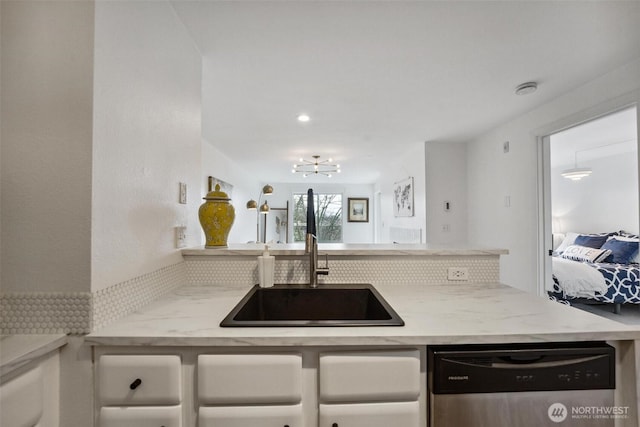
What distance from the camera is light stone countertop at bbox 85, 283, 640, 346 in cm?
87

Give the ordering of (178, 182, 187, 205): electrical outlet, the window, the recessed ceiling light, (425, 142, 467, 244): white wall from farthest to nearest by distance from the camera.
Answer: the window, (425, 142, 467, 244): white wall, the recessed ceiling light, (178, 182, 187, 205): electrical outlet

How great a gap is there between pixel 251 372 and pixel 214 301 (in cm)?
44

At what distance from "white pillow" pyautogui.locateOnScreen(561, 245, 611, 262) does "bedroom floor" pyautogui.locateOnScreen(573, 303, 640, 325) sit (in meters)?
0.68

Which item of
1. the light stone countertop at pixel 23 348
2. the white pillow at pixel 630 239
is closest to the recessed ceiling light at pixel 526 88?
the light stone countertop at pixel 23 348

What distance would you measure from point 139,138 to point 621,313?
530 centimetres

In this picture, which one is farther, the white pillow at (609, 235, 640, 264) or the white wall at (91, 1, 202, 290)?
the white pillow at (609, 235, 640, 264)

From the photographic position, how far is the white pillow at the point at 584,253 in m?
4.26

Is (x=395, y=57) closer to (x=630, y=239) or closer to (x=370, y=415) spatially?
(x=370, y=415)

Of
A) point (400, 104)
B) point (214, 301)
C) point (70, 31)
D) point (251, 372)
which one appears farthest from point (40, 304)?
point (400, 104)

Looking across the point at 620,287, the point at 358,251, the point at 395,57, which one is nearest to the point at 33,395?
the point at 358,251

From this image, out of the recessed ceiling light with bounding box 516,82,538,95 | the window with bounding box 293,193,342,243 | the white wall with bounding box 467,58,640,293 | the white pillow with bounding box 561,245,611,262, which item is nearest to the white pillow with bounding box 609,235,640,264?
the white pillow with bounding box 561,245,611,262

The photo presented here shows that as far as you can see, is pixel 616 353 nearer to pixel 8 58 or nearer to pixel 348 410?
pixel 348 410

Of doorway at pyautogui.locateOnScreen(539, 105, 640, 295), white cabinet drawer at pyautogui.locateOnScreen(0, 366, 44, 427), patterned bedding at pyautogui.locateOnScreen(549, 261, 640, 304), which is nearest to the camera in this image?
white cabinet drawer at pyautogui.locateOnScreen(0, 366, 44, 427)

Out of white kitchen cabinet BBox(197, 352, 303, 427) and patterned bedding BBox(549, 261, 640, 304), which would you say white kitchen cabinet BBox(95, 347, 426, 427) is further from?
patterned bedding BBox(549, 261, 640, 304)
